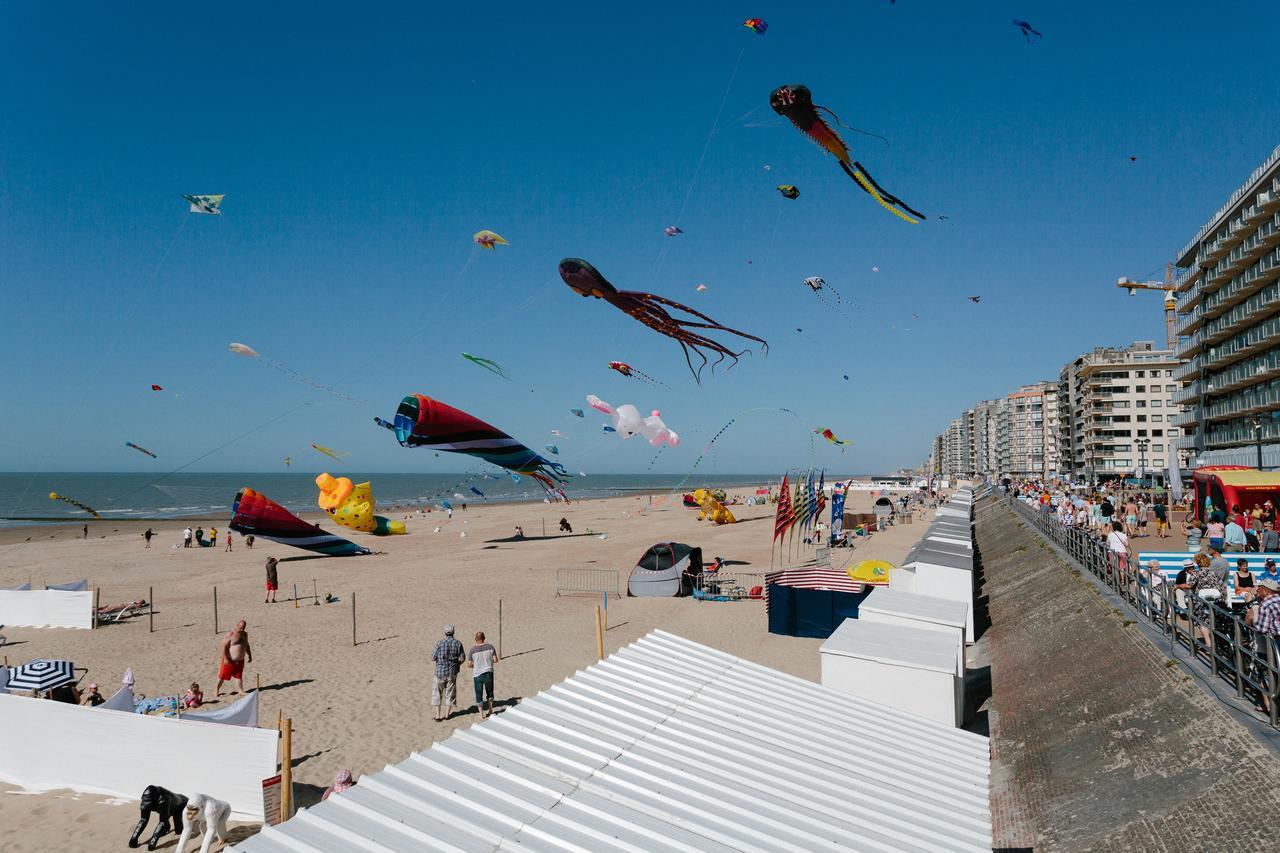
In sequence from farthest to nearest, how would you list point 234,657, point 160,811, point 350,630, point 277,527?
1. point 277,527
2. point 350,630
3. point 234,657
4. point 160,811

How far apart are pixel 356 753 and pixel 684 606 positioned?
1087 centimetres

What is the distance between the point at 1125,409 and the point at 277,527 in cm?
8926

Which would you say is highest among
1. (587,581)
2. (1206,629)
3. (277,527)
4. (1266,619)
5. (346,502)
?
(1266,619)

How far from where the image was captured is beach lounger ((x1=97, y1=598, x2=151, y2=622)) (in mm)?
17969

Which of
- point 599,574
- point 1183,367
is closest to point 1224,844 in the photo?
point 599,574

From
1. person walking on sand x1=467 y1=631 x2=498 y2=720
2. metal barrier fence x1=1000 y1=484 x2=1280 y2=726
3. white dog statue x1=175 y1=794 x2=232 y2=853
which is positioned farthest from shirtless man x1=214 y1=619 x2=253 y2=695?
metal barrier fence x1=1000 y1=484 x2=1280 y2=726

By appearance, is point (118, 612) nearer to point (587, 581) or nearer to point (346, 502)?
point (587, 581)

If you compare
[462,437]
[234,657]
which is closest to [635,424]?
[462,437]

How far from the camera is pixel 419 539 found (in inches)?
1575

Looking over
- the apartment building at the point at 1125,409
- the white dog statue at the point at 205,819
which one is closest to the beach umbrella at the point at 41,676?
the white dog statue at the point at 205,819

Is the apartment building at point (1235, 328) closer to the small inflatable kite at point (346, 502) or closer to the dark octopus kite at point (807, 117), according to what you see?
the dark octopus kite at point (807, 117)

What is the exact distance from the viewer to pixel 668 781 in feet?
13.7

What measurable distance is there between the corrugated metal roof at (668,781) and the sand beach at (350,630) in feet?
15.4

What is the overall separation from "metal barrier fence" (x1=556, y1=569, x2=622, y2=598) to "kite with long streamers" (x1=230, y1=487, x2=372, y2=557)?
41.2 feet
